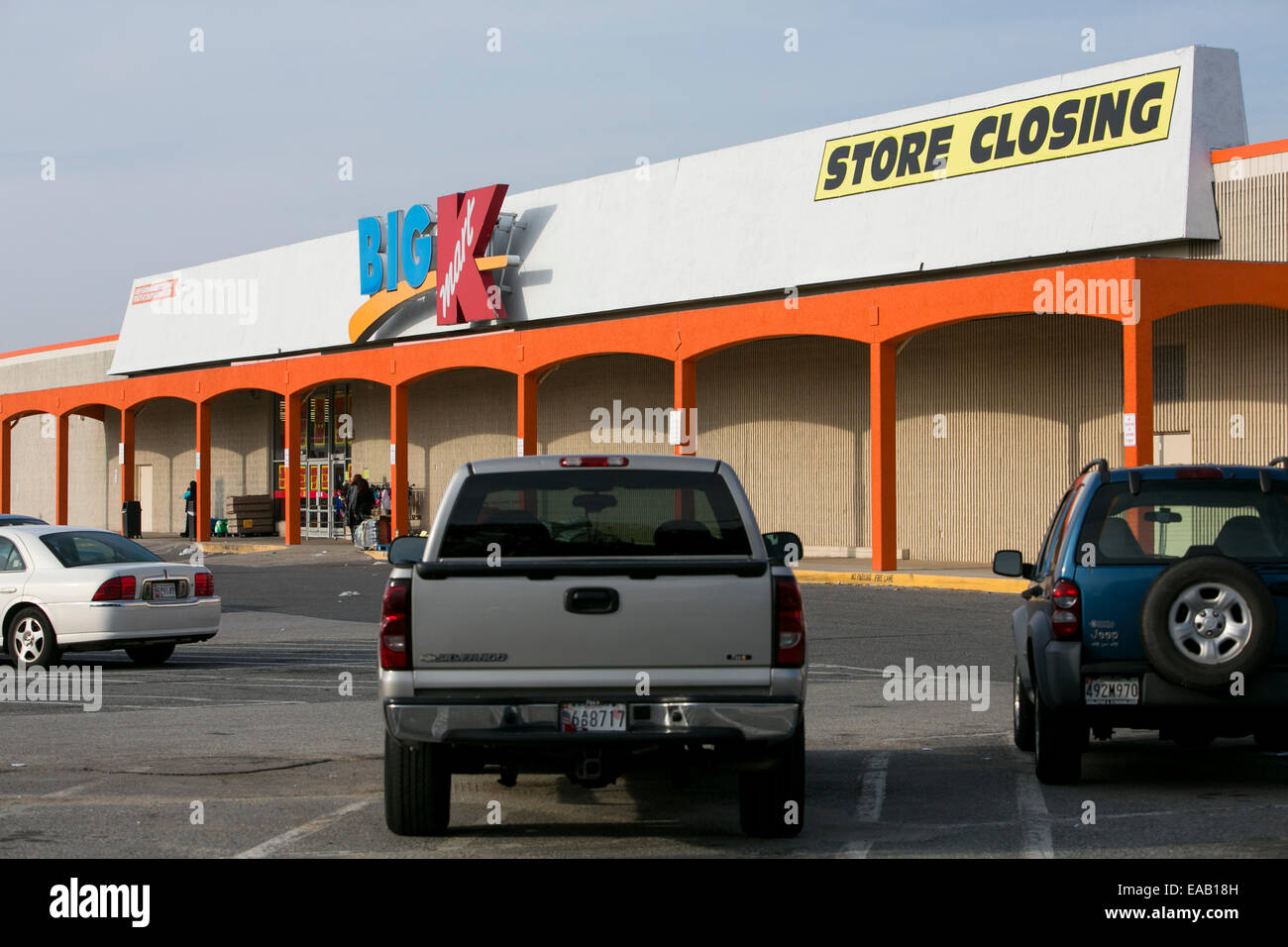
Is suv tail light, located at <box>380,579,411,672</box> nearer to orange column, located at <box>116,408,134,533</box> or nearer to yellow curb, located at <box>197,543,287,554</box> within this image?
yellow curb, located at <box>197,543,287,554</box>

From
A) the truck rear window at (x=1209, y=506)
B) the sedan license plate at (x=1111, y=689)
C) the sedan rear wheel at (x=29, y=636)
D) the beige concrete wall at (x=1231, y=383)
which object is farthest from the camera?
the beige concrete wall at (x=1231, y=383)

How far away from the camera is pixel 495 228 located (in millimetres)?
38844

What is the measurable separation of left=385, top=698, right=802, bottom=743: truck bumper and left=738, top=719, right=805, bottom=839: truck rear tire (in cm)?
45

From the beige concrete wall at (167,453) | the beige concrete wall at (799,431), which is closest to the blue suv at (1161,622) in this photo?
the beige concrete wall at (799,431)

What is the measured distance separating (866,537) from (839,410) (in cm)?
268

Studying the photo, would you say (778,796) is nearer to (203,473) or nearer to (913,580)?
(913,580)

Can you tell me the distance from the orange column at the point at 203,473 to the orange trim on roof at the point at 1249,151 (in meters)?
29.2

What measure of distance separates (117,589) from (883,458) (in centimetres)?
1489

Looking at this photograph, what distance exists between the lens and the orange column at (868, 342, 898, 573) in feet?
89.3

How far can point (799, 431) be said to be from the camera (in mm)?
33375

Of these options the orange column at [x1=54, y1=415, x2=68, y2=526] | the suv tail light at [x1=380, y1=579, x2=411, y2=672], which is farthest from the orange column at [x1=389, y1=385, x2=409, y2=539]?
the suv tail light at [x1=380, y1=579, x2=411, y2=672]

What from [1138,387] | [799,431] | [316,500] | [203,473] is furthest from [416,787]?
[316,500]

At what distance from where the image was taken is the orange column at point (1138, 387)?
2316 cm

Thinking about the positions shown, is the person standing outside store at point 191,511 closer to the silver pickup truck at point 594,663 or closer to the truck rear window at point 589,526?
the truck rear window at point 589,526
